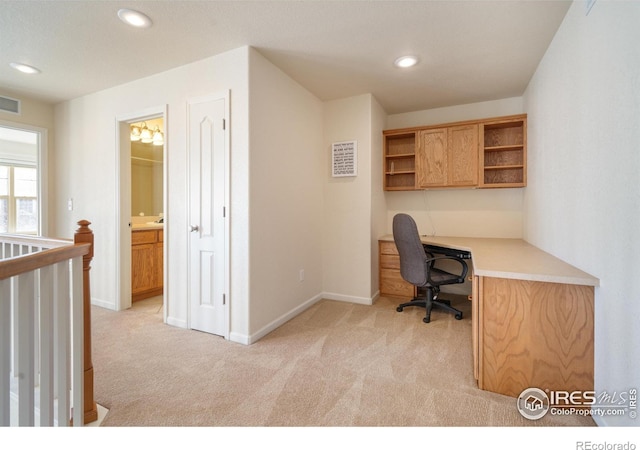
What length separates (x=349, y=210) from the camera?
3.42 metres

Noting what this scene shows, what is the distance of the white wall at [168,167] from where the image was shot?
235 centimetres

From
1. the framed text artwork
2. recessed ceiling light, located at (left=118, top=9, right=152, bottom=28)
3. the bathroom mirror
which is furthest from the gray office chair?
the bathroom mirror

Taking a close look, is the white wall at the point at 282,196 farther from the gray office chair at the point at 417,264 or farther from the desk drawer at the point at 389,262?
the gray office chair at the point at 417,264

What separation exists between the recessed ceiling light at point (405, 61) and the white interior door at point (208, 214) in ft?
5.06

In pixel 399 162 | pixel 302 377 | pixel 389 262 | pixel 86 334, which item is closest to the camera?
pixel 86 334

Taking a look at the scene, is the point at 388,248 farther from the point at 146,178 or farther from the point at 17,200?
the point at 17,200

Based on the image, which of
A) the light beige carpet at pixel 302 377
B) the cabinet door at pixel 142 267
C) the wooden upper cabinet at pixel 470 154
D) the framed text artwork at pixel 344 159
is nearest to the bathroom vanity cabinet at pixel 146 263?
the cabinet door at pixel 142 267

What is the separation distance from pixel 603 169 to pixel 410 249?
61.1 inches

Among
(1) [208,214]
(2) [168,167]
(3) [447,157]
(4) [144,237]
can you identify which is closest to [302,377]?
(1) [208,214]

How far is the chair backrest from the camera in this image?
2703 mm

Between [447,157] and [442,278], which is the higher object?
[447,157]

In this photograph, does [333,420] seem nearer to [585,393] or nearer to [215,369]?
[215,369]

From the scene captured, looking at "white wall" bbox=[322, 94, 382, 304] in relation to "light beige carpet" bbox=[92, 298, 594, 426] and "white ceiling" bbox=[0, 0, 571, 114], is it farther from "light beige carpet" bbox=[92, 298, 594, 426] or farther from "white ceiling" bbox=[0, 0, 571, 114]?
"light beige carpet" bbox=[92, 298, 594, 426]
